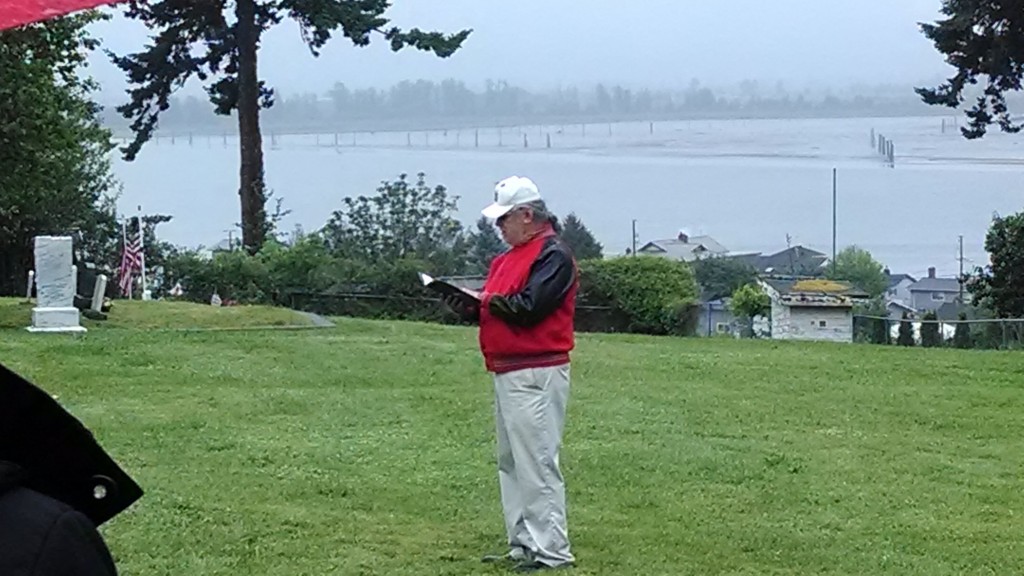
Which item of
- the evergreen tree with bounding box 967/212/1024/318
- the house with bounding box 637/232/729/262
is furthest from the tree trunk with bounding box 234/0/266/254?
the evergreen tree with bounding box 967/212/1024/318

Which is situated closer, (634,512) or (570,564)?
(570,564)

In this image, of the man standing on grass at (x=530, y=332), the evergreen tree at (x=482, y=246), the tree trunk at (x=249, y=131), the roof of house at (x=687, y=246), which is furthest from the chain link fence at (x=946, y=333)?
the man standing on grass at (x=530, y=332)

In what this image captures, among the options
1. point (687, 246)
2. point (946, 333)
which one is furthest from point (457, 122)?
point (946, 333)

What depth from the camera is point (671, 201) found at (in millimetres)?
46062

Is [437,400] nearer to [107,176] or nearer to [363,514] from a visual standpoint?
[363,514]

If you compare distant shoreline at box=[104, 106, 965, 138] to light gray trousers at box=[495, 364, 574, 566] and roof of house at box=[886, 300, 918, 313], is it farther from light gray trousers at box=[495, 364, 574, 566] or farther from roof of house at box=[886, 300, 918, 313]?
light gray trousers at box=[495, 364, 574, 566]

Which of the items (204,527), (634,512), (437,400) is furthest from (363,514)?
(437,400)

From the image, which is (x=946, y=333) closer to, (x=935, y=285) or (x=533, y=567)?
(x=935, y=285)

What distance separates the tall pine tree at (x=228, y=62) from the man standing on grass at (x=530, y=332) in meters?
20.3

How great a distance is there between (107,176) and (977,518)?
A: 91.1ft

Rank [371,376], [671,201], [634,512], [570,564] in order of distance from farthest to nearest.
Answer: [671,201], [371,376], [634,512], [570,564]

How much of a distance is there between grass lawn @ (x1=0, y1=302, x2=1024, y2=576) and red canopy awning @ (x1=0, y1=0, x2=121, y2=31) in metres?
5.48

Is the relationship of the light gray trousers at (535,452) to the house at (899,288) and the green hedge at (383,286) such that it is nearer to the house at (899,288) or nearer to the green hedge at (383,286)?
the green hedge at (383,286)

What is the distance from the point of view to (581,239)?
26.2 metres
